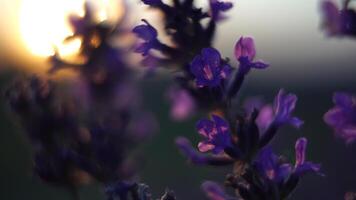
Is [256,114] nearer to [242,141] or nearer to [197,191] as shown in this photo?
[242,141]

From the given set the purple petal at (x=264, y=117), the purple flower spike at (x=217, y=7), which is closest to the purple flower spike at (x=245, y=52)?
the purple flower spike at (x=217, y=7)

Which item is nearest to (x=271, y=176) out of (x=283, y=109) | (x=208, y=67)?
(x=283, y=109)

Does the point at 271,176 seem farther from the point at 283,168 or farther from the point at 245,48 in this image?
the point at 245,48

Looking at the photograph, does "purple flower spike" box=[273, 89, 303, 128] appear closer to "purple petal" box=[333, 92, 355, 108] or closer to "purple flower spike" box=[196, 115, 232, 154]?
"purple petal" box=[333, 92, 355, 108]

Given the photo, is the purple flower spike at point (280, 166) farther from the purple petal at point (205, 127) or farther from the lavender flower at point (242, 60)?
the lavender flower at point (242, 60)

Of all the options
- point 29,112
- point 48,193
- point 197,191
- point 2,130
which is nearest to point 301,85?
point 2,130
